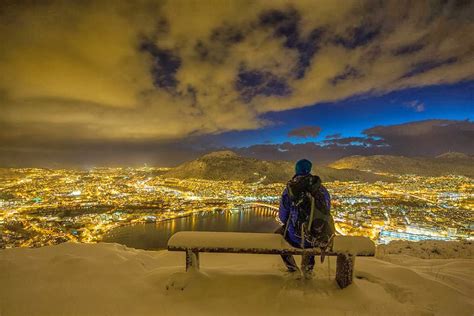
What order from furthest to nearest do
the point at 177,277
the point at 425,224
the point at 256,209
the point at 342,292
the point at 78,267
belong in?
1. the point at 256,209
2. the point at 425,224
3. the point at 78,267
4. the point at 177,277
5. the point at 342,292

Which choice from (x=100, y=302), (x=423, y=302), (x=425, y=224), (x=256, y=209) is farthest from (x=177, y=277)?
(x=256, y=209)

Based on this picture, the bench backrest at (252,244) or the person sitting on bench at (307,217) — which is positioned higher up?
the person sitting on bench at (307,217)

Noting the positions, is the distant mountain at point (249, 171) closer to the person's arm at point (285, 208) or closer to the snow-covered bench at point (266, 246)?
the person's arm at point (285, 208)

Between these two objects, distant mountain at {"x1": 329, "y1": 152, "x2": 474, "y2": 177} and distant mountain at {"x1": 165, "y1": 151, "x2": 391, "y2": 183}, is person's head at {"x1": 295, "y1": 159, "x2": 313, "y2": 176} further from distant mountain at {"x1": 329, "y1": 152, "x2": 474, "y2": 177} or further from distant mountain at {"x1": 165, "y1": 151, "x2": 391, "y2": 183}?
distant mountain at {"x1": 329, "y1": 152, "x2": 474, "y2": 177}

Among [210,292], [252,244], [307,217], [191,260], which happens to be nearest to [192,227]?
[191,260]

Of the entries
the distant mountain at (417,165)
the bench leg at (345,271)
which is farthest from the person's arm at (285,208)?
the distant mountain at (417,165)

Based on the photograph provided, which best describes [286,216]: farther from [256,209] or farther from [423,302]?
[256,209]

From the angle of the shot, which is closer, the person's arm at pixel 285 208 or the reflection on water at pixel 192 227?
the person's arm at pixel 285 208

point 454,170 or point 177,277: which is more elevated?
point 454,170
